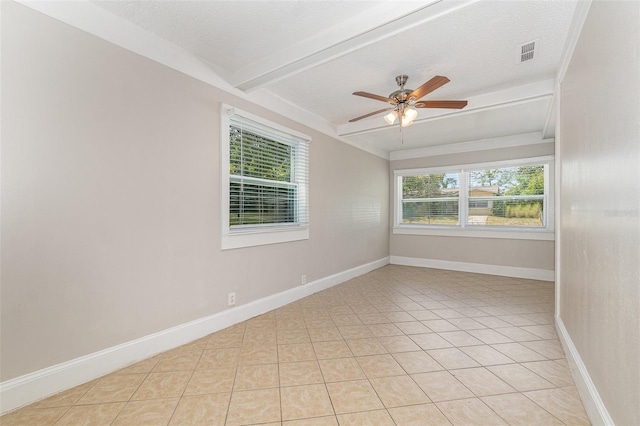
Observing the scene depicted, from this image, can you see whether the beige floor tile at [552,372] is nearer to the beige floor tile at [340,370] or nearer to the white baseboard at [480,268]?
the beige floor tile at [340,370]

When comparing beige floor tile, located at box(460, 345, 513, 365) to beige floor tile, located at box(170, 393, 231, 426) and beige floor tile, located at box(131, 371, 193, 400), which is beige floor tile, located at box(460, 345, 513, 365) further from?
beige floor tile, located at box(131, 371, 193, 400)

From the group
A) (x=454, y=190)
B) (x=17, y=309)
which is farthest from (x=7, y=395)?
(x=454, y=190)

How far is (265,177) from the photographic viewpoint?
326 centimetres

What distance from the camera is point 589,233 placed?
5.27 feet

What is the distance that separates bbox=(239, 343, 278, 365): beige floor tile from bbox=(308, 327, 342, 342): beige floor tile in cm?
39

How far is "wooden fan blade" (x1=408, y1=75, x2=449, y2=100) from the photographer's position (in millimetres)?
2279

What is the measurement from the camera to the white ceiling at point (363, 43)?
1.92m

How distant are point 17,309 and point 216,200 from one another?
1.50 meters

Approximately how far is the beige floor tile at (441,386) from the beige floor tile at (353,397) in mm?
352

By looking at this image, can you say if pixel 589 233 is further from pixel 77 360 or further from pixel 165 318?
pixel 77 360

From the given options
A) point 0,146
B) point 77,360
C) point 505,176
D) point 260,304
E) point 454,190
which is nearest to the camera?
point 0,146

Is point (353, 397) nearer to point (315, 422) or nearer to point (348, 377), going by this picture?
point (348, 377)

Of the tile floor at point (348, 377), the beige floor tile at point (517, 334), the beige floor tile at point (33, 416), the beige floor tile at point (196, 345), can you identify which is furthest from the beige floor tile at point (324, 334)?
the beige floor tile at point (33, 416)

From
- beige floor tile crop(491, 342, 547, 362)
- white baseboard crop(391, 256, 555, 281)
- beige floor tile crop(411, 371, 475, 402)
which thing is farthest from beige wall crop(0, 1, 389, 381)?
white baseboard crop(391, 256, 555, 281)
